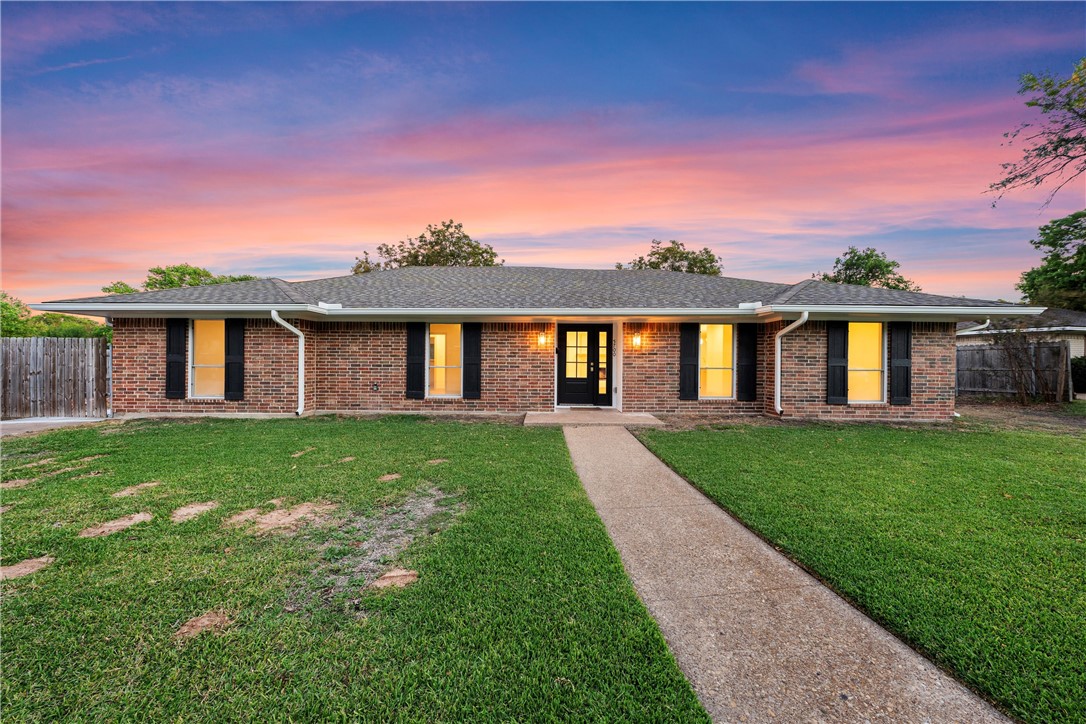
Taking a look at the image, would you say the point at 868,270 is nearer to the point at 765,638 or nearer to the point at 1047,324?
the point at 1047,324

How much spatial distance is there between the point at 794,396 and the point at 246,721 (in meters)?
9.65

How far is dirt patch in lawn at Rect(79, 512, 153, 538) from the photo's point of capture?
10.0ft

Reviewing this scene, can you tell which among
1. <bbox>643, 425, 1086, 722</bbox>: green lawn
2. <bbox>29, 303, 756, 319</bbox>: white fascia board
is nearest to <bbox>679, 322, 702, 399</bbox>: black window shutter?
<bbox>29, 303, 756, 319</bbox>: white fascia board

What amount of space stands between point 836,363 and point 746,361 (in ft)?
5.55

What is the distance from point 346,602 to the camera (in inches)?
88.4

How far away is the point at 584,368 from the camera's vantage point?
10031 millimetres

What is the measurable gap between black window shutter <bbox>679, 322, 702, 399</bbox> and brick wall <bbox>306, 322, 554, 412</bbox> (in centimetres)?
289

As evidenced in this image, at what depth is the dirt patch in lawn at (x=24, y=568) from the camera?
2488 millimetres

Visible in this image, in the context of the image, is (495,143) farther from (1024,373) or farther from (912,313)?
(1024,373)

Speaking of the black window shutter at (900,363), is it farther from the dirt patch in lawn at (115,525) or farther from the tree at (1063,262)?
the tree at (1063,262)

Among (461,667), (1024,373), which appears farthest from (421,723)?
(1024,373)

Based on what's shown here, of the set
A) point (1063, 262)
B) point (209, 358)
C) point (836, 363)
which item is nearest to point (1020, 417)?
point (836, 363)

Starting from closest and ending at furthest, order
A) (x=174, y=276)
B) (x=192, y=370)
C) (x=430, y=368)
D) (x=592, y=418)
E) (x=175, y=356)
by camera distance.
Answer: (x=592, y=418), (x=175, y=356), (x=192, y=370), (x=430, y=368), (x=174, y=276)

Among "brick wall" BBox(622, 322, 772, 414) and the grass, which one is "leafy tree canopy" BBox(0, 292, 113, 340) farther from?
"brick wall" BBox(622, 322, 772, 414)
